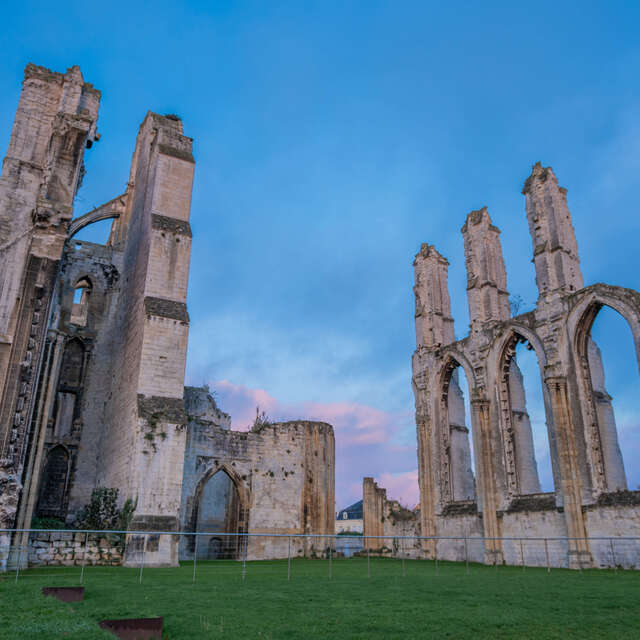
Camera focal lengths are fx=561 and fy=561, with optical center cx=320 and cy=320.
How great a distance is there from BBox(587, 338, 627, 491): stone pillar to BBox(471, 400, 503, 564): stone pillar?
162 inches

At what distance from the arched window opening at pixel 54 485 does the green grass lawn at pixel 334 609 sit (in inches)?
450

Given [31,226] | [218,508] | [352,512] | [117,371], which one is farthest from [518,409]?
[352,512]

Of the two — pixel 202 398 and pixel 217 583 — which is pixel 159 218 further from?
pixel 217 583

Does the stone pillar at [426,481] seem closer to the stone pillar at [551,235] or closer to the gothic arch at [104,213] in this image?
the stone pillar at [551,235]

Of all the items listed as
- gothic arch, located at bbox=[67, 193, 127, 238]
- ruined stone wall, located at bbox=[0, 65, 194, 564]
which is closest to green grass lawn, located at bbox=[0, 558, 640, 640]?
ruined stone wall, located at bbox=[0, 65, 194, 564]

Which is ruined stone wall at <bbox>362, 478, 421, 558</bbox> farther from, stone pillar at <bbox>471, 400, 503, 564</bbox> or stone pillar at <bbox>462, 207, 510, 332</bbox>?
stone pillar at <bbox>462, 207, 510, 332</bbox>

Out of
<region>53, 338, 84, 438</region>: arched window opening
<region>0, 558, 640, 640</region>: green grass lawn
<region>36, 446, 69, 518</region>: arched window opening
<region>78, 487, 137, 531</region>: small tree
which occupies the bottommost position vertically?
<region>0, 558, 640, 640</region>: green grass lawn

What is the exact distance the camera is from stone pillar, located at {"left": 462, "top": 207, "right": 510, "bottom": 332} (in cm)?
2308

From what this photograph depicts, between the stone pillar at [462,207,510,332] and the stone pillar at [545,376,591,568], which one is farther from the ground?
the stone pillar at [462,207,510,332]

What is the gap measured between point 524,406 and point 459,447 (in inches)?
145

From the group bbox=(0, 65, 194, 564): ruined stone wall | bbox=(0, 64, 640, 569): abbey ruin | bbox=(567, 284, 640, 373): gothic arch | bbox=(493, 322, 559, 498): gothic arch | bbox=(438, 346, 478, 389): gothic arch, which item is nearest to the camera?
bbox=(0, 65, 194, 564): ruined stone wall

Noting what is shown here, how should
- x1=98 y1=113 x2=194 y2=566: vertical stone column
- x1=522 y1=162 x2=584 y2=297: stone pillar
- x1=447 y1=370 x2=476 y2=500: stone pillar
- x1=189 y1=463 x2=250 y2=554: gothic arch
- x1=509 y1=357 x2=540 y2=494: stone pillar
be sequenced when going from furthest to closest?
1. x1=447 y1=370 x2=476 y2=500: stone pillar
2. x1=189 y1=463 x2=250 y2=554: gothic arch
3. x1=509 y1=357 x2=540 y2=494: stone pillar
4. x1=522 y1=162 x2=584 y2=297: stone pillar
5. x1=98 y1=113 x2=194 y2=566: vertical stone column

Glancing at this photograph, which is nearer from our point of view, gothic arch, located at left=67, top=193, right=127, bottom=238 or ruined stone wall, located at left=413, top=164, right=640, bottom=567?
ruined stone wall, located at left=413, top=164, right=640, bottom=567

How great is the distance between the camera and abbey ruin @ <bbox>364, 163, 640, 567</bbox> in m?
17.5
